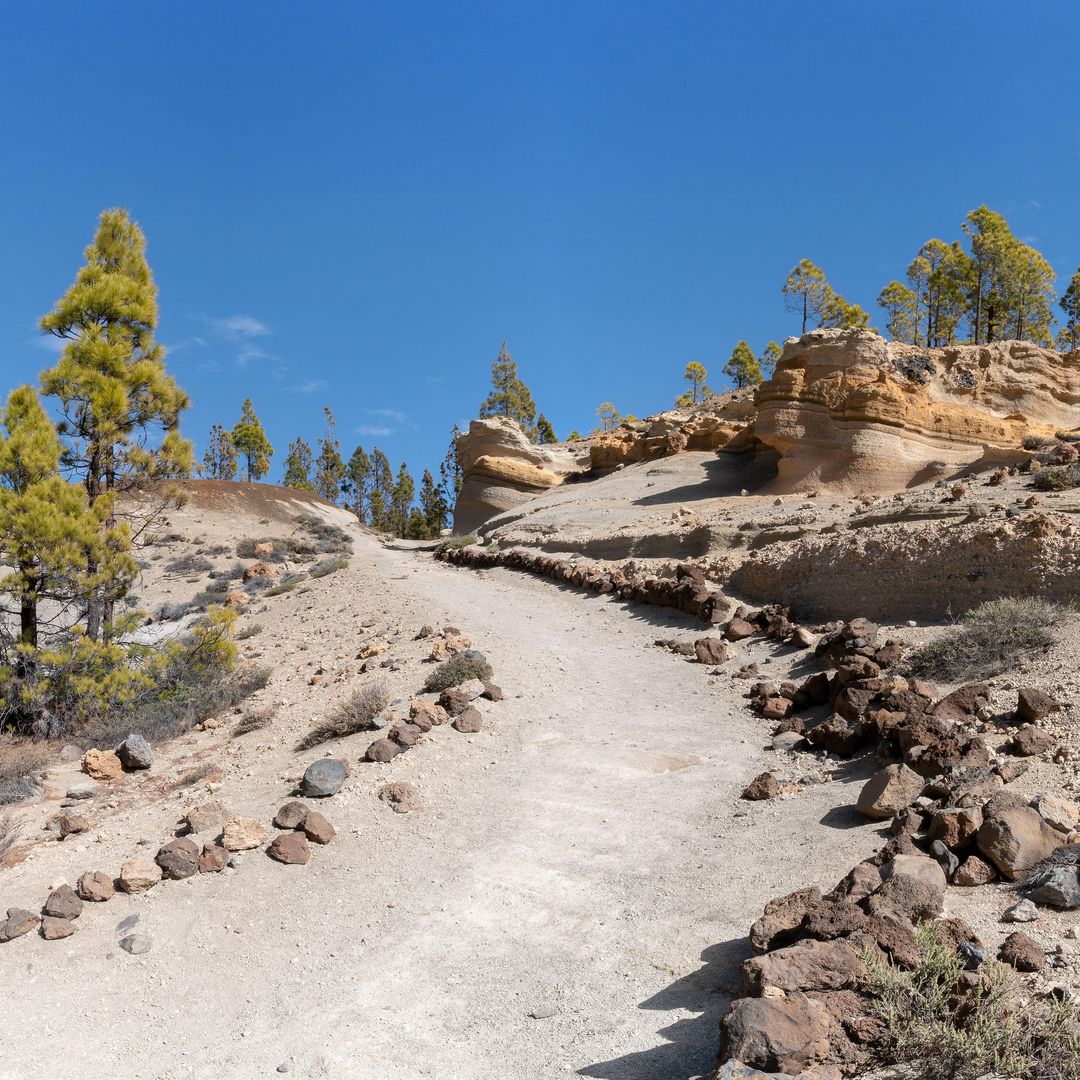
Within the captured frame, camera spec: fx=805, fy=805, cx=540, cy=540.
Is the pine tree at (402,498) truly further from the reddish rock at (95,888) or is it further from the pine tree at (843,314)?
the reddish rock at (95,888)

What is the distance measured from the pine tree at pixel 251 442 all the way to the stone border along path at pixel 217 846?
66.5m

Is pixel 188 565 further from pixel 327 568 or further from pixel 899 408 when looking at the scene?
pixel 899 408

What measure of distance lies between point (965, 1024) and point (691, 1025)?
4.69 ft

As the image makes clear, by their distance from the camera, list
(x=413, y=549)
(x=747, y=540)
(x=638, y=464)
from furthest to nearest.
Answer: (x=413, y=549) → (x=638, y=464) → (x=747, y=540)

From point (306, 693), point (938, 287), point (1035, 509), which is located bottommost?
point (306, 693)

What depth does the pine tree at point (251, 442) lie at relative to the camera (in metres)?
70.4

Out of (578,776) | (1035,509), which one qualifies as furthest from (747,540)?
(578,776)

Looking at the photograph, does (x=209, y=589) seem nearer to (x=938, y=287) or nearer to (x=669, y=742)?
(x=669, y=742)

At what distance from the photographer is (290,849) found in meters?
6.54

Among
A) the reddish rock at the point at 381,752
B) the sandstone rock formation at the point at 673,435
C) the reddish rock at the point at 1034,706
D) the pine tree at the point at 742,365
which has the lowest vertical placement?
the reddish rock at the point at 381,752

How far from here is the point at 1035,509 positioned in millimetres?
12469

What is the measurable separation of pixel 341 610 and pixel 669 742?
38.1 ft

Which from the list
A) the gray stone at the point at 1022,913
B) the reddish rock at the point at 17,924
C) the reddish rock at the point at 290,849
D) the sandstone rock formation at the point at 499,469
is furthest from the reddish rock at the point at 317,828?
the sandstone rock formation at the point at 499,469

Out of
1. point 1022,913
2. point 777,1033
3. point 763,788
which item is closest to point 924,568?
point 763,788
